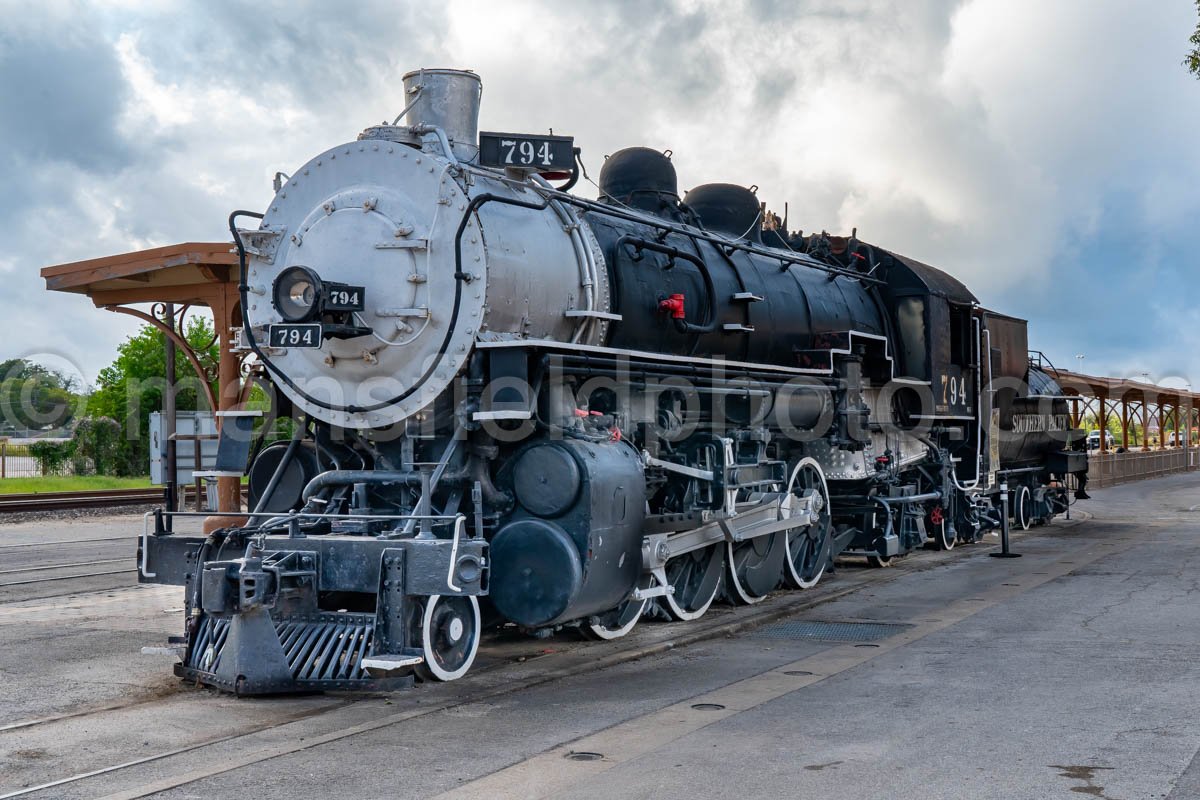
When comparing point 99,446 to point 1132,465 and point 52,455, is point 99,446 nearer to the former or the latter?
point 52,455

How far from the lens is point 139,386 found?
35562 millimetres

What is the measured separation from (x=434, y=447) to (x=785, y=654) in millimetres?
2739

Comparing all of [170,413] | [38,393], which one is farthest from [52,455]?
[170,413]

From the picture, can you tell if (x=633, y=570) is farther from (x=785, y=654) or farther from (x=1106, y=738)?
(x=1106, y=738)

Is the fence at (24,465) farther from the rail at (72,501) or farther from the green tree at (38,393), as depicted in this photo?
the rail at (72,501)

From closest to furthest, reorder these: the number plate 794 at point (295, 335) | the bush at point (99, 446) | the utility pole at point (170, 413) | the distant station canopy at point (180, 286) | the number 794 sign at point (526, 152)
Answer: the number plate 794 at point (295, 335)
the number 794 sign at point (526, 152)
the distant station canopy at point (180, 286)
the utility pole at point (170, 413)
the bush at point (99, 446)

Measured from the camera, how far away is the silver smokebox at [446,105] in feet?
26.1

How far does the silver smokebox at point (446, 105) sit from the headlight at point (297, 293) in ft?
4.77

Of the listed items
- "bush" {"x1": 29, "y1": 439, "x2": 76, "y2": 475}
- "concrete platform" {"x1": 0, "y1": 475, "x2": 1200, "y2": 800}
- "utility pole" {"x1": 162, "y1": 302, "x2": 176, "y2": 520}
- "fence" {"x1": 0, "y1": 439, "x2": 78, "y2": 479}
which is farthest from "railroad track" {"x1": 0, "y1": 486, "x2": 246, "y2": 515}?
"concrete platform" {"x1": 0, "y1": 475, "x2": 1200, "y2": 800}

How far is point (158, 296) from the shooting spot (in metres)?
14.5

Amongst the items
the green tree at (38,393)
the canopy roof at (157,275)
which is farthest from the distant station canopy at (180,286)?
the green tree at (38,393)

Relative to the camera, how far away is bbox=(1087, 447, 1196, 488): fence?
3125cm

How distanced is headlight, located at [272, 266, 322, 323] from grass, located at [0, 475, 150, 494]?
24249 millimetres

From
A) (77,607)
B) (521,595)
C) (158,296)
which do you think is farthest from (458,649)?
(158,296)
